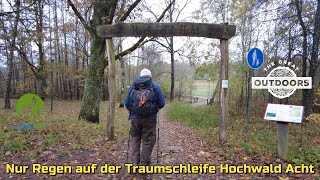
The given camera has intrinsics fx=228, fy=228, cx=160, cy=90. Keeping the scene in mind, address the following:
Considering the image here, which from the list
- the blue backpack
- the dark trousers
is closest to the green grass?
the dark trousers

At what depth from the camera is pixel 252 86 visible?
5.89 metres

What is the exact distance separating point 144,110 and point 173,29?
293 centimetres

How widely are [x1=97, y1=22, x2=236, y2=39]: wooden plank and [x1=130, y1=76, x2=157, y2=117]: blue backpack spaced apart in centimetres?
232

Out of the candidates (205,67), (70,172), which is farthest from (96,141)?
(205,67)

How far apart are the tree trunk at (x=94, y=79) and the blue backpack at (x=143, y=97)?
17.9ft

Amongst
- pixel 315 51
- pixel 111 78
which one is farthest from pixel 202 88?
pixel 111 78

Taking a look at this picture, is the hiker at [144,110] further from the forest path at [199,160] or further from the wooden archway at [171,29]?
the wooden archway at [171,29]

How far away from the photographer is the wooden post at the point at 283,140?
5.25 m

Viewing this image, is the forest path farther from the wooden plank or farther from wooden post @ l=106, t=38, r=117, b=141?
the wooden plank

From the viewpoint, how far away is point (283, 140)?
526 cm

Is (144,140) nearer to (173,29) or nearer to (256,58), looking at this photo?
(173,29)

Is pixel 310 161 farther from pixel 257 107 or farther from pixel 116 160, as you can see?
pixel 257 107

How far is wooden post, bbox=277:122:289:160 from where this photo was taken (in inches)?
207

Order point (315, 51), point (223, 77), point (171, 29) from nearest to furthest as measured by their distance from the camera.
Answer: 1. point (171, 29)
2. point (223, 77)
3. point (315, 51)
